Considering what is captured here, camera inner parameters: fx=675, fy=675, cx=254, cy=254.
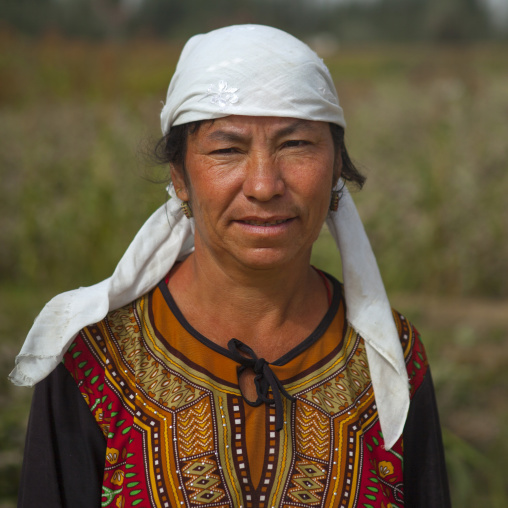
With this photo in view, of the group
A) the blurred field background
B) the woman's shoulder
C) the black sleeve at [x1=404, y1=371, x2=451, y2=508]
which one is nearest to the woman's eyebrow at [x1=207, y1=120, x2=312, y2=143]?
the woman's shoulder

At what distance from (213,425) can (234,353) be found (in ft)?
0.60

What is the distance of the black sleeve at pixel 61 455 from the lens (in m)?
1.61

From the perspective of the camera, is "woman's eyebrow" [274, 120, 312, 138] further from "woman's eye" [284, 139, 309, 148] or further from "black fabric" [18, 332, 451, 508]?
"black fabric" [18, 332, 451, 508]

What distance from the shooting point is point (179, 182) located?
1817 mm

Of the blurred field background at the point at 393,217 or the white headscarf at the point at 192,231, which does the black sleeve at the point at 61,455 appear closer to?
the white headscarf at the point at 192,231

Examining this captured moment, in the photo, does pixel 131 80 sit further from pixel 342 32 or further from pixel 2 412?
pixel 342 32

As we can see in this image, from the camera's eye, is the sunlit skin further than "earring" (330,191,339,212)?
No

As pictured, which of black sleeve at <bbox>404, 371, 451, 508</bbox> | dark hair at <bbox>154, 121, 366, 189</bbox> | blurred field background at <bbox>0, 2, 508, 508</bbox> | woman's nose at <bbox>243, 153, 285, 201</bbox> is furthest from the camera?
blurred field background at <bbox>0, 2, 508, 508</bbox>

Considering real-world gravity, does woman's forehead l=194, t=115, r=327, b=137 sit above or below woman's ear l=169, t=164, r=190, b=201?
above

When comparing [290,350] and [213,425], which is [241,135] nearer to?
[290,350]

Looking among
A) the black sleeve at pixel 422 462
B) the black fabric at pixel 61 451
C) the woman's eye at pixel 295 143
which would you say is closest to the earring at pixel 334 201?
the woman's eye at pixel 295 143

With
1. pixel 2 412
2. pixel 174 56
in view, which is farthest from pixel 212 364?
pixel 174 56

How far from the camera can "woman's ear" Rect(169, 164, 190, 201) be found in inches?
70.7

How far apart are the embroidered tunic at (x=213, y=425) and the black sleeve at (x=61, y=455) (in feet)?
0.03
